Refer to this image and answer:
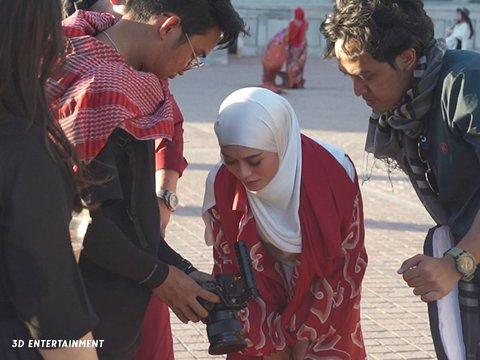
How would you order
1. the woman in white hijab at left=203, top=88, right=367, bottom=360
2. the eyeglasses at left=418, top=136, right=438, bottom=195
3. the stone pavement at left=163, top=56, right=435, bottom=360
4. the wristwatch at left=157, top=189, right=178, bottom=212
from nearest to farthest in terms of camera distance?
1. the eyeglasses at left=418, top=136, right=438, bottom=195
2. the woman in white hijab at left=203, top=88, right=367, bottom=360
3. the wristwatch at left=157, top=189, right=178, bottom=212
4. the stone pavement at left=163, top=56, right=435, bottom=360

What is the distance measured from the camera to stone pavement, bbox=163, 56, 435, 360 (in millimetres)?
5602

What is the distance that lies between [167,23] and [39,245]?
1.20m

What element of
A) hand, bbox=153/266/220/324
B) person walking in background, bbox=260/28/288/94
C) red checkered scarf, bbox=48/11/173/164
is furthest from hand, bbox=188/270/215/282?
person walking in background, bbox=260/28/288/94

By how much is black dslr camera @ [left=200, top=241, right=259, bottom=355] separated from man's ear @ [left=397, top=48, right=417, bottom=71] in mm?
826

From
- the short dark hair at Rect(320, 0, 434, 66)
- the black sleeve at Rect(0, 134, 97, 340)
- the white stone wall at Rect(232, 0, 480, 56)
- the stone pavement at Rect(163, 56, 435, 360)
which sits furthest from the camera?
the white stone wall at Rect(232, 0, 480, 56)

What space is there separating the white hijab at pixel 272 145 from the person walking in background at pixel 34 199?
1392 mm

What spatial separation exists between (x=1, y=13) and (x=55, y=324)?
0.66 meters

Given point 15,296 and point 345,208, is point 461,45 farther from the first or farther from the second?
point 15,296

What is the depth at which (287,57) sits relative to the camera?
2103cm

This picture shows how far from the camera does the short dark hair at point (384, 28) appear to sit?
3385 millimetres

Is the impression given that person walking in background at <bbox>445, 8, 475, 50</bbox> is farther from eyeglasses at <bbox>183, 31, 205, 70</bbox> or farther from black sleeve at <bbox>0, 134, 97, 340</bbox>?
black sleeve at <bbox>0, 134, 97, 340</bbox>

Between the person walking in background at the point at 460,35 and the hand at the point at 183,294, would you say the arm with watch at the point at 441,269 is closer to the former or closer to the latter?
the hand at the point at 183,294

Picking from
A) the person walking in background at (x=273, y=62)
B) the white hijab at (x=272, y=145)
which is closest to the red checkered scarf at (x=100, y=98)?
the white hijab at (x=272, y=145)

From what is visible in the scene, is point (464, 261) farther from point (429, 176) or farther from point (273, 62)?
point (273, 62)
